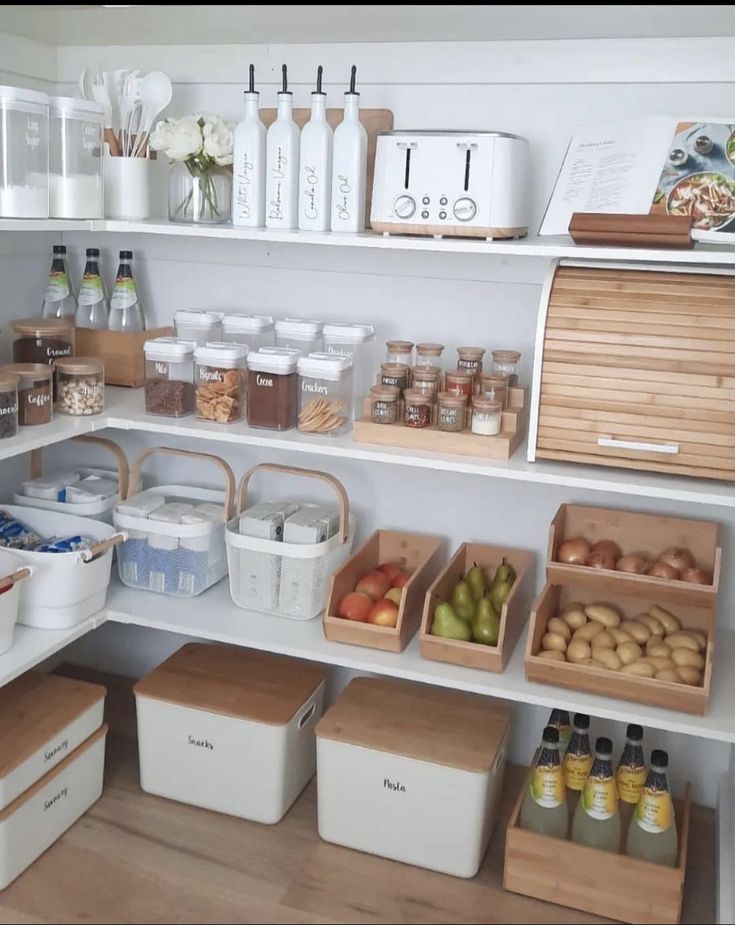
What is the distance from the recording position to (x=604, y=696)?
6.31 feet

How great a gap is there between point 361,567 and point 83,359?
0.78 meters

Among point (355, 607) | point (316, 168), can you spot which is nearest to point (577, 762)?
point (355, 607)

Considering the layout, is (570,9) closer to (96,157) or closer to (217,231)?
(217,231)

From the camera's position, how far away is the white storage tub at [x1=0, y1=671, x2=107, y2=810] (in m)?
1.96

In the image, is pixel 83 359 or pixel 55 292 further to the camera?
pixel 55 292

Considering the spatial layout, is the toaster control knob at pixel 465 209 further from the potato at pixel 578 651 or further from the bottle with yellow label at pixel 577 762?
the bottle with yellow label at pixel 577 762

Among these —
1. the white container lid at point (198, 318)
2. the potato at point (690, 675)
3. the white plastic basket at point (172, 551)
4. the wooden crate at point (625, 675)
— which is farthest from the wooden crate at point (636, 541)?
the white container lid at point (198, 318)

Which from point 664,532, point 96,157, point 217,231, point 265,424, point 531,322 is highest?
point 96,157

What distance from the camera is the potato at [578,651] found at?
77.4 inches

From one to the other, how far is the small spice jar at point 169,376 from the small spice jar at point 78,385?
0.36 ft

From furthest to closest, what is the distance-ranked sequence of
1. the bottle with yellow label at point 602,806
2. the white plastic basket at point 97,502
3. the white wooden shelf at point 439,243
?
the white plastic basket at point 97,502 < the bottle with yellow label at point 602,806 < the white wooden shelf at point 439,243

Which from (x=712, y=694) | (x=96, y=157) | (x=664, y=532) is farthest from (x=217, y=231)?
(x=712, y=694)

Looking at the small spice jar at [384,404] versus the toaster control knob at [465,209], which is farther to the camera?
the small spice jar at [384,404]

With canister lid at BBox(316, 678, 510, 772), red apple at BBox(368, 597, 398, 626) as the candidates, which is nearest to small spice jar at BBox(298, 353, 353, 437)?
red apple at BBox(368, 597, 398, 626)
